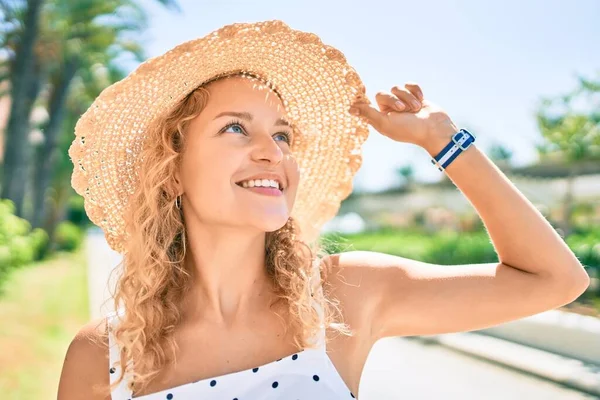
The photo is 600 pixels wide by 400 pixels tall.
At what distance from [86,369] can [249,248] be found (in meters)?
0.66

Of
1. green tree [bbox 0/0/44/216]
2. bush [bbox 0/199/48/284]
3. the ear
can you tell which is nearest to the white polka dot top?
the ear

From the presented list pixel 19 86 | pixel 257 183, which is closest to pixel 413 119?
pixel 257 183

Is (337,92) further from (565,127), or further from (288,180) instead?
(565,127)

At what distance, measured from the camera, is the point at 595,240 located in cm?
1100

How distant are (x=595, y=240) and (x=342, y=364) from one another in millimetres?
10347

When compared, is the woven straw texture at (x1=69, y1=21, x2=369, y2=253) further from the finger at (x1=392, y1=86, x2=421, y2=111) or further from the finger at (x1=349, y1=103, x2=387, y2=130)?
the finger at (x1=392, y1=86, x2=421, y2=111)

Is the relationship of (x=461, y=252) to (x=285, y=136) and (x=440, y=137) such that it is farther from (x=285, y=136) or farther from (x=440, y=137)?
(x=440, y=137)

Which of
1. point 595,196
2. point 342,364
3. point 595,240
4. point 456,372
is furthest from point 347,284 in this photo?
point 595,196

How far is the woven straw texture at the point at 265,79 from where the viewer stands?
2.21 m

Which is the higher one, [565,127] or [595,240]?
[565,127]

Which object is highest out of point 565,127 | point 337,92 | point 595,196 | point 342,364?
point 565,127

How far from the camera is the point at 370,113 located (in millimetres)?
2330

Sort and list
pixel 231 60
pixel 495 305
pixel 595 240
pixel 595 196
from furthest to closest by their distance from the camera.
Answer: pixel 595 196
pixel 595 240
pixel 231 60
pixel 495 305

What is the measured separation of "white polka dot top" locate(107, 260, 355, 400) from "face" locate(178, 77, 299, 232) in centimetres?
44
